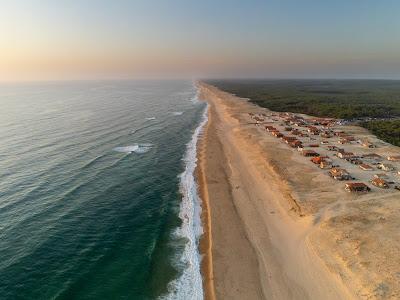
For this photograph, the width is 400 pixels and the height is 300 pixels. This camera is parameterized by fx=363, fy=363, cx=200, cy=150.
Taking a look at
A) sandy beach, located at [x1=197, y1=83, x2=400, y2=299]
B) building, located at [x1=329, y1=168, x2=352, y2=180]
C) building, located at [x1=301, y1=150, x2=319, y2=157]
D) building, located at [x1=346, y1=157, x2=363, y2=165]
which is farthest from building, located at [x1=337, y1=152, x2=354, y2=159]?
building, located at [x1=329, y1=168, x2=352, y2=180]

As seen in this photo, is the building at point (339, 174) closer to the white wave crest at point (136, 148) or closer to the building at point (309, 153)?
the building at point (309, 153)

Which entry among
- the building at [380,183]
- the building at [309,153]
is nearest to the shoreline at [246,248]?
the building at [380,183]

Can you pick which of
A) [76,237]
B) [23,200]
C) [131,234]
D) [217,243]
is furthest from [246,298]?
[23,200]

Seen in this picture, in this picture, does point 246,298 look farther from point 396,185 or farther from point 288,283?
point 396,185

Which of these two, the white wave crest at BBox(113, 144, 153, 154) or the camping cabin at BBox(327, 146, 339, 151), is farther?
the white wave crest at BBox(113, 144, 153, 154)

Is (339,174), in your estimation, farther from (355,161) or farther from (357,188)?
(355,161)

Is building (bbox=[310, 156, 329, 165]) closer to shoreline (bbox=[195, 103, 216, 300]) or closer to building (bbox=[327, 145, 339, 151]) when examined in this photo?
building (bbox=[327, 145, 339, 151])
